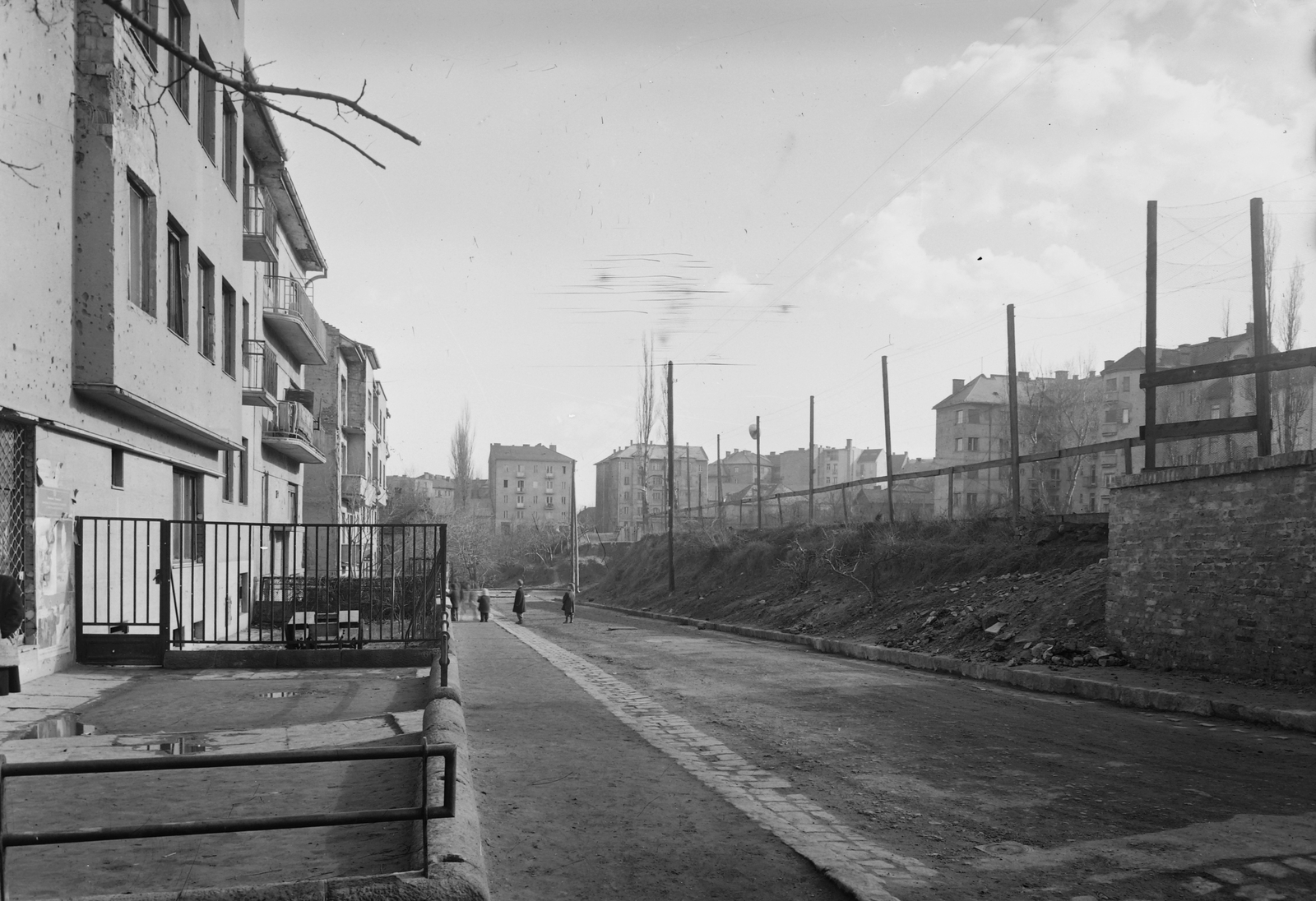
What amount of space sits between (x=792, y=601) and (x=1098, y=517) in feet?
29.9

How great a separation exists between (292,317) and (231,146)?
22.6 feet

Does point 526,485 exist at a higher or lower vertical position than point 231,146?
lower

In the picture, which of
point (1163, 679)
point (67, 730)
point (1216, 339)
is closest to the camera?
point (67, 730)

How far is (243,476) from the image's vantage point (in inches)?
917

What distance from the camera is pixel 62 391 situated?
10.8 meters

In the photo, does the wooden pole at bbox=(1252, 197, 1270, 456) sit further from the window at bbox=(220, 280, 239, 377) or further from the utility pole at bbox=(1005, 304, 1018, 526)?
the window at bbox=(220, 280, 239, 377)

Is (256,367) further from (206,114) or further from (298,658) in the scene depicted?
(298,658)

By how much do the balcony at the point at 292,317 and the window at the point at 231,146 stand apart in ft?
21.2

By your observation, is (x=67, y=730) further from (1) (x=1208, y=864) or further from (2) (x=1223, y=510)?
(2) (x=1223, y=510)

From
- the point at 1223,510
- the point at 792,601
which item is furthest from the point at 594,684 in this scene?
the point at 792,601

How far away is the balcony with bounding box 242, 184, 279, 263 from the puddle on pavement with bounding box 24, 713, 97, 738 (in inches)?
588

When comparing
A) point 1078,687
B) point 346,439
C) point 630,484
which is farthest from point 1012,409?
point 630,484

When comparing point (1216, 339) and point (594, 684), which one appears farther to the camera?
point (1216, 339)

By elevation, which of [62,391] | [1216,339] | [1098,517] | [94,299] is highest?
[1216,339]
